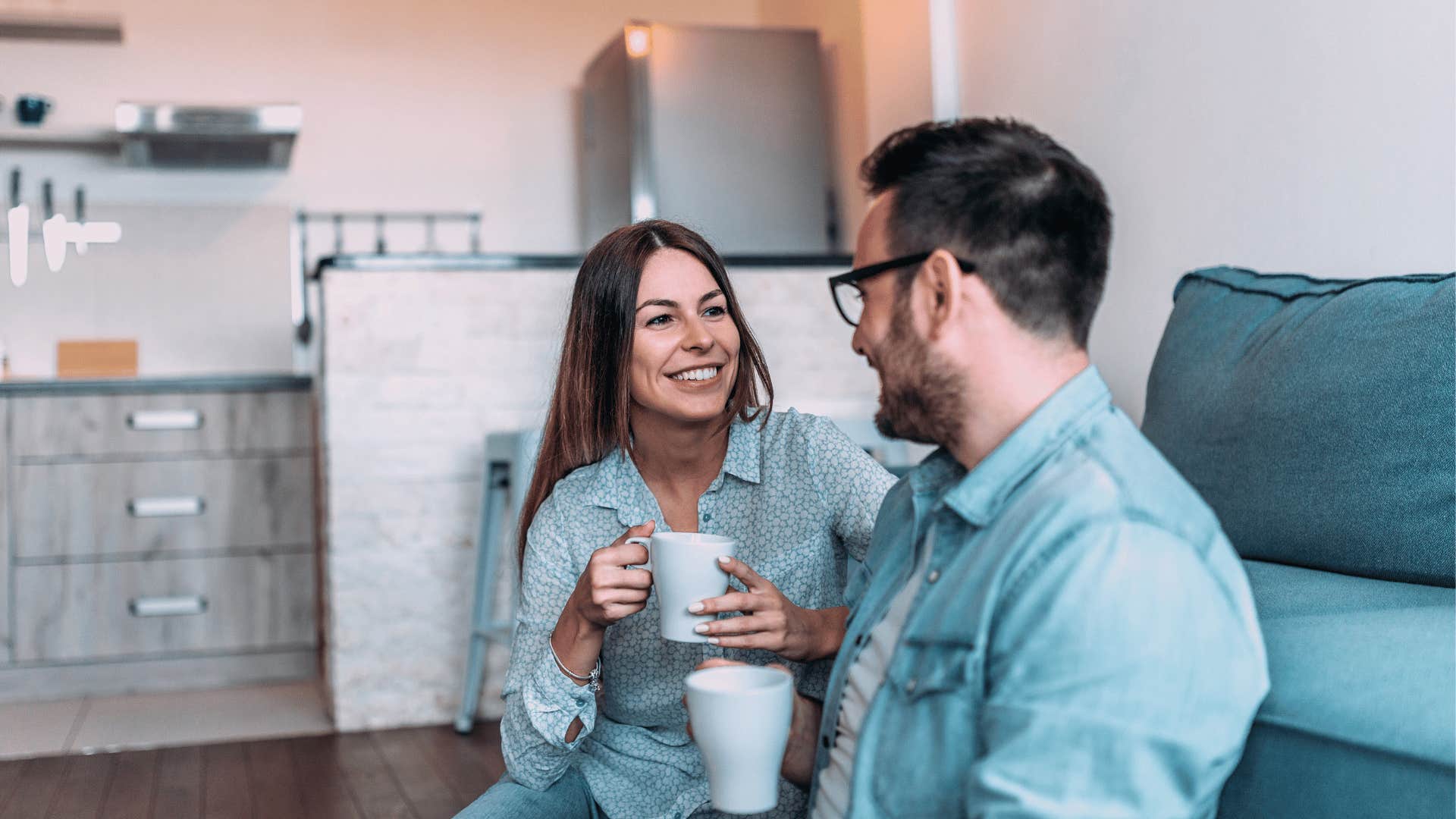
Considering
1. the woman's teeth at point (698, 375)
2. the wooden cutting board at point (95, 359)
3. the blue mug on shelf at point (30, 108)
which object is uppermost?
the blue mug on shelf at point (30, 108)

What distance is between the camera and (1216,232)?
2041 mm

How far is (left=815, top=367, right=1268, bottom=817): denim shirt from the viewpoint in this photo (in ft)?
2.44

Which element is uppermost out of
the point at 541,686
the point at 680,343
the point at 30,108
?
the point at 30,108

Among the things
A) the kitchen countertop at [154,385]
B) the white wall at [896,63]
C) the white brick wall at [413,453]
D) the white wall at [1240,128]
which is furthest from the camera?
the kitchen countertop at [154,385]

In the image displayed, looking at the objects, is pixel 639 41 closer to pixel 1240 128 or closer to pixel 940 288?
pixel 1240 128

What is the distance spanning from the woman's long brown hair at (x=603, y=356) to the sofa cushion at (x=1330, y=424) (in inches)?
20.1

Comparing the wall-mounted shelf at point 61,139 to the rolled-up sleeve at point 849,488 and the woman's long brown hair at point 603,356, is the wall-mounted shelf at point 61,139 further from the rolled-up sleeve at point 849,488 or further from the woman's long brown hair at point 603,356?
→ the rolled-up sleeve at point 849,488

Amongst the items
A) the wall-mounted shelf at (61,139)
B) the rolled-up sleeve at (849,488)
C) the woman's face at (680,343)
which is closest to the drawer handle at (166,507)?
the wall-mounted shelf at (61,139)

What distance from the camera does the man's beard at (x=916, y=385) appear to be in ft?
2.97

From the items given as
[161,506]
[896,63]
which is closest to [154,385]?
[161,506]

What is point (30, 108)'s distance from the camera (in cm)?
435

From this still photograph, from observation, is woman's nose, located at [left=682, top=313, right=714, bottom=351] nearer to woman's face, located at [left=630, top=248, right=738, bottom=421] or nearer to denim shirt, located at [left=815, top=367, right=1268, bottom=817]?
woman's face, located at [left=630, top=248, right=738, bottom=421]

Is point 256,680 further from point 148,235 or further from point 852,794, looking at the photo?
point 852,794

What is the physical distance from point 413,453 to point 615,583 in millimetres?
2141
